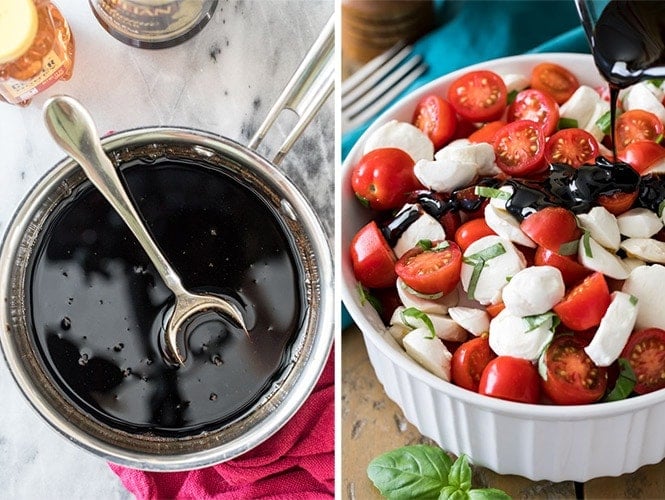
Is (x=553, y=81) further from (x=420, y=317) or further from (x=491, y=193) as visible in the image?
(x=420, y=317)

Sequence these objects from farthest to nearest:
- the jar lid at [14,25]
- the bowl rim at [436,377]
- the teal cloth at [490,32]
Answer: the teal cloth at [490,32] → the jar lid at [14,25] → the bowl rim at [436,377]

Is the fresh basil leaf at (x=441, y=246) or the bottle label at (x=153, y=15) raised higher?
the bottle label at (x=153, y=15)

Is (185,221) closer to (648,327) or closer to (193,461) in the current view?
(193,461)

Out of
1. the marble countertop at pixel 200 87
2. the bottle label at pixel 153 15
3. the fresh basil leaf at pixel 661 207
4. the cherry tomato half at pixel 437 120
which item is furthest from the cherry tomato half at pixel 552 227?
the bottle label at pixel 153 15

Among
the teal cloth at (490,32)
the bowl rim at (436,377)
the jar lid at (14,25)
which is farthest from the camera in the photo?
the teal cloth at (490,32)

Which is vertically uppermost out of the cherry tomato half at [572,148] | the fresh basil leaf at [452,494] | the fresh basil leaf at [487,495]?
the cherry tomato half at [572,148]

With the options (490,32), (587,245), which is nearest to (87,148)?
(587,245)

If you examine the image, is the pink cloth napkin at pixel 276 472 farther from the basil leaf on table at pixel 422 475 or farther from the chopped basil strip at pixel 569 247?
the chopped basil strip at pixel 569 247
